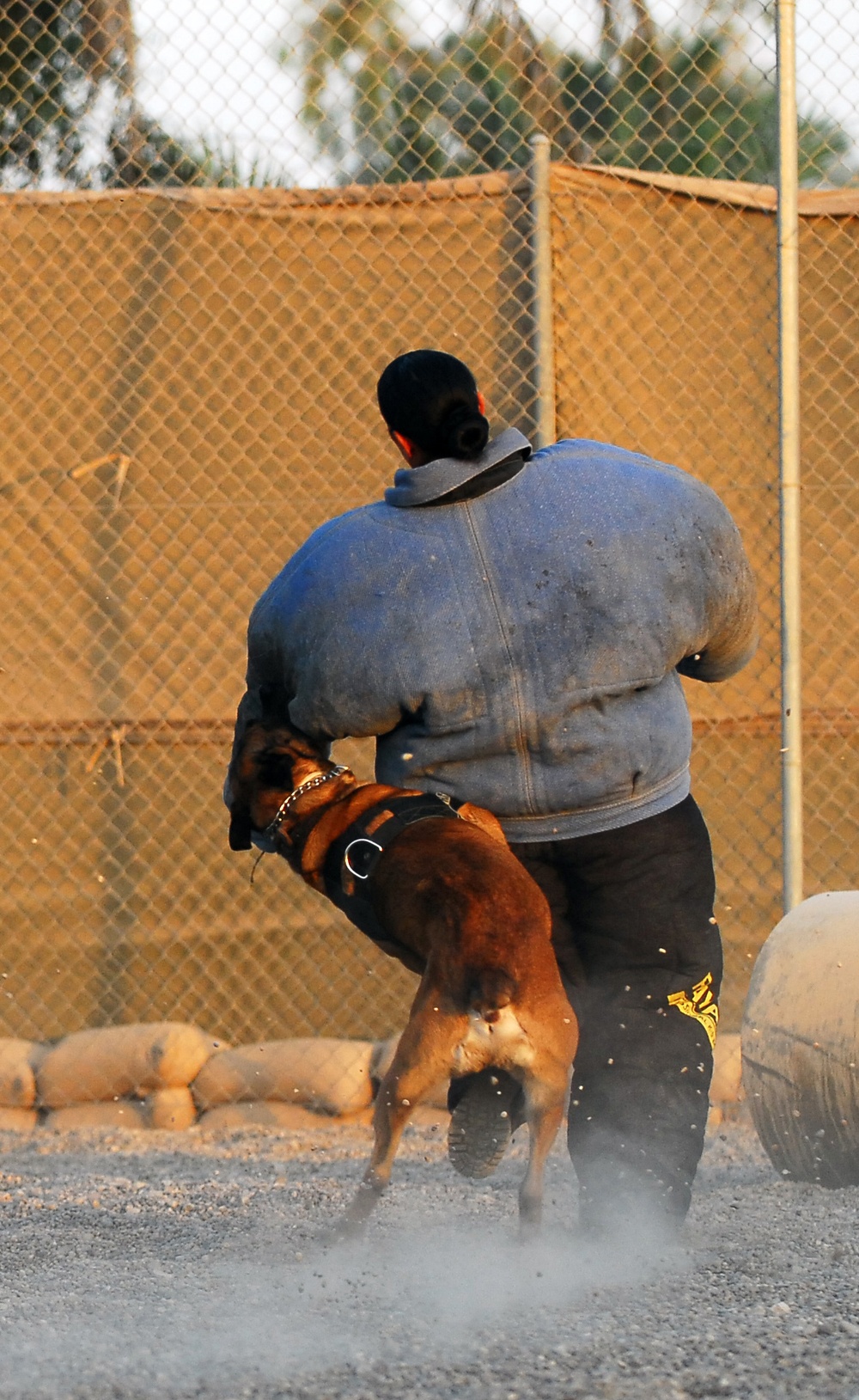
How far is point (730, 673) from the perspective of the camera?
334cm

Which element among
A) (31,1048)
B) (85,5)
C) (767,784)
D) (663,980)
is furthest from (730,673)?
(85,5)

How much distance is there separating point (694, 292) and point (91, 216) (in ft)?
6.72

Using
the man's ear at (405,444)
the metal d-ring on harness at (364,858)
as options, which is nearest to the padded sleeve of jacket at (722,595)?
the man's ear at (405,444)

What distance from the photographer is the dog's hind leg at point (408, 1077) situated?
109 inches

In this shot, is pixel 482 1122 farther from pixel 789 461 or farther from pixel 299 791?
pixel 789 461

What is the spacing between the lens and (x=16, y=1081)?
5031mm

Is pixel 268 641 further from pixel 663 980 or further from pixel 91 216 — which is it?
pixel 91 216

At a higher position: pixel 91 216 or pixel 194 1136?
pixel 91 216

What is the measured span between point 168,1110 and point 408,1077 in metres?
2.44

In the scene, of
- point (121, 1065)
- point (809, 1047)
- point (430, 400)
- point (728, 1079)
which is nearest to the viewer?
point (430, 400)

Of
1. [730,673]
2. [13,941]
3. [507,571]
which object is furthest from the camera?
[13,941]

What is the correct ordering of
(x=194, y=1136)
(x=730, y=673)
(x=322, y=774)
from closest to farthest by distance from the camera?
(x=322, y=774)
(x=730, y=673)
(x=194, y=1136)

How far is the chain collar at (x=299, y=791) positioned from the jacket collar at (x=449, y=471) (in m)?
0.54

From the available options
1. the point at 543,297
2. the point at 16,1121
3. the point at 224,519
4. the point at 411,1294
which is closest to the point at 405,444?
the point at 411,1294
